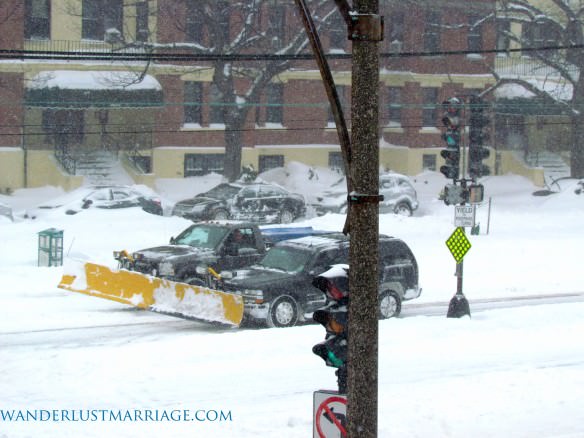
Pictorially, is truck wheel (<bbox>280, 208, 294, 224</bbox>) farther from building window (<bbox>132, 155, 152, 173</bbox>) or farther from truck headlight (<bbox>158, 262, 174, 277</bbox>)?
truck headlight (<bbox>158, 262, 174, 277</bbox>)

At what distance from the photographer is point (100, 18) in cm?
4297

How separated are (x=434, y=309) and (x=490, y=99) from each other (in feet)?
104

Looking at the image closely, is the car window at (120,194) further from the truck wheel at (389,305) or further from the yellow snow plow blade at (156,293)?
the truck wheel at (389,305)

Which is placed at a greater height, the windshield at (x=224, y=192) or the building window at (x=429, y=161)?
the building window at (x=429, y=161)

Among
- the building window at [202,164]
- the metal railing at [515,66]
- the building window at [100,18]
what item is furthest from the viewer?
the metal railing at [515,66]

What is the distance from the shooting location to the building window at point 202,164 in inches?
1795

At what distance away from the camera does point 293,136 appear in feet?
158

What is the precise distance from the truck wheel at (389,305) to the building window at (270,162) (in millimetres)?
28997

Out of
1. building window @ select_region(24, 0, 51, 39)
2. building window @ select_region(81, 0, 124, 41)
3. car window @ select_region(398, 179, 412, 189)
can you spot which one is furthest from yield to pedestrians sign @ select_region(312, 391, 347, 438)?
building window @ select_region(24, 0, 51, 39)

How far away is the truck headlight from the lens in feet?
62.3

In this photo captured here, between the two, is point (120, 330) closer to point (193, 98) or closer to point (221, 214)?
point (221, 214)

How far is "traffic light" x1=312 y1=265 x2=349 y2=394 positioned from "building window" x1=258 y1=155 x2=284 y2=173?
133ft

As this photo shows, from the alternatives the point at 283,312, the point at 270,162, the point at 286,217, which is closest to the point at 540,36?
the point at 270,162

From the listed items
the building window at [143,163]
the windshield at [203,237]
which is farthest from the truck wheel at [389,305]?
the building window at [143,163]
